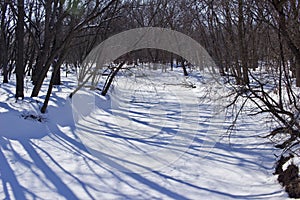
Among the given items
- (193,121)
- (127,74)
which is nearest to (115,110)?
(127,74)

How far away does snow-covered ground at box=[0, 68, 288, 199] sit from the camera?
12.4ft

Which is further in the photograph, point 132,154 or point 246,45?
point 246,45

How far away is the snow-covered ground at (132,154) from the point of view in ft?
12.4

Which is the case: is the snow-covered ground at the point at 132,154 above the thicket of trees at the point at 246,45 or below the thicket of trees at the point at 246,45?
below

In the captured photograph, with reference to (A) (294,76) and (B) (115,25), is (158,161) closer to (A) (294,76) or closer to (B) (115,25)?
(A) (294,76)

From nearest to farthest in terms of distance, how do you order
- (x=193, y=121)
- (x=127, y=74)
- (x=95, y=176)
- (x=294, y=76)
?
1. (x=95, y=176)
2. (x=294, y=76)
3. (x=193, y=121)
4. (x=127, y=74)

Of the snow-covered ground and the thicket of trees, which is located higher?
the thicket of trees

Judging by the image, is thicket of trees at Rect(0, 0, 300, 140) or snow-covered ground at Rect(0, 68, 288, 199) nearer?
snow-covered ground at Rect(0, 68, 288, 199)

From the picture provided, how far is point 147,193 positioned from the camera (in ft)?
12.2

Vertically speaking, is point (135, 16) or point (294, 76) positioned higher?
point (135, 16)

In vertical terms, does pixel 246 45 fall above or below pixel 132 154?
above

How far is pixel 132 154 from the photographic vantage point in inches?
206

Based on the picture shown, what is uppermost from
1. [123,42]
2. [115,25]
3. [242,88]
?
[115,25]

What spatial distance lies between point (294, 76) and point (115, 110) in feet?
17.1
